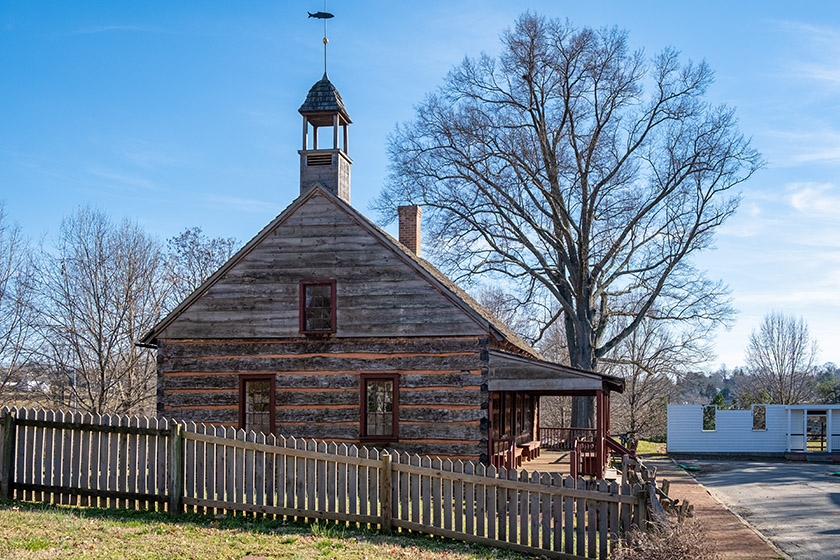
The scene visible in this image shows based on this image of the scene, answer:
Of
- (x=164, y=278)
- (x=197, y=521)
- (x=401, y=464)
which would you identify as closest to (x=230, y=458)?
(x=197, y=521)

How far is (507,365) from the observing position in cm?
1823

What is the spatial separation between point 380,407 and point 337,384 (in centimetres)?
118

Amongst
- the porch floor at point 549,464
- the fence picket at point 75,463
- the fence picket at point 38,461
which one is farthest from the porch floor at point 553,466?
the fence picket at point 38,461

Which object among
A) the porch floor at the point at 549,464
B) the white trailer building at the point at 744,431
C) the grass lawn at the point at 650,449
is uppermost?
the porch floor at the point at 549,464

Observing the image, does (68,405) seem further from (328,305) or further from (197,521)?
(197,521)

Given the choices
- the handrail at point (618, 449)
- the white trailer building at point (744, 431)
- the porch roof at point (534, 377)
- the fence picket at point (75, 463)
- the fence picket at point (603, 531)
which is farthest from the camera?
the white trailer building at point (744, 431)

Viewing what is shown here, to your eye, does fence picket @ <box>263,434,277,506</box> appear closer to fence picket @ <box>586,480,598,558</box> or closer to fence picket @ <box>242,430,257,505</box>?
fence picket @ <box>242,430,257,505</box>

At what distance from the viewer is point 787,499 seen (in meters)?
20.8

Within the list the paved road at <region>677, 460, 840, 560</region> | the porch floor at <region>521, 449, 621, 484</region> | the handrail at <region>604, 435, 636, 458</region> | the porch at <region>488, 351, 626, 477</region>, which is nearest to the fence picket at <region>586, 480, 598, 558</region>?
the paved road at <region>677, 460, 840, 560</region>

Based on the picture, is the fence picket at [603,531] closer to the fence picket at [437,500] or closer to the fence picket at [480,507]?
the fence picket at [480,507]

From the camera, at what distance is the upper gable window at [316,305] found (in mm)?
19281

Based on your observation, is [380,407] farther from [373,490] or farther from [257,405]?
[373,490]

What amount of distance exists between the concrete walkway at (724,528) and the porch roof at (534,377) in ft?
11.9

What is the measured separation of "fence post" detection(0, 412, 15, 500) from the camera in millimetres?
13555
